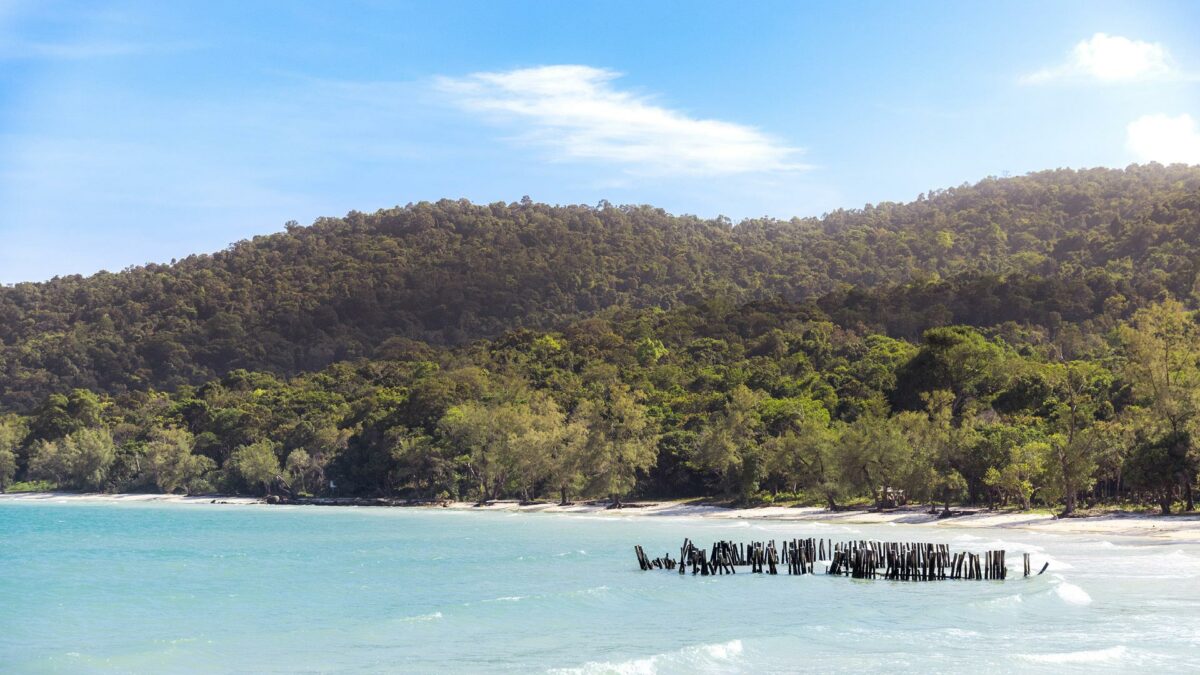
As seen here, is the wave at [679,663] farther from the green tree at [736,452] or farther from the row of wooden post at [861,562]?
the green tree at [736,452]

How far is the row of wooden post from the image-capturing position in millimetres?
34406

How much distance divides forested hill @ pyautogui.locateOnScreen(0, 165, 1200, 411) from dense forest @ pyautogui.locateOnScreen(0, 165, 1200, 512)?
535 mm

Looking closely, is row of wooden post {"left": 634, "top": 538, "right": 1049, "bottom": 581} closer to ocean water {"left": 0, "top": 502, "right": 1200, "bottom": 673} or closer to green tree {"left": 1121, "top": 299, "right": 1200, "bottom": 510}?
ocean water {"left": 0, "top": 502, "right": 1200, "bottom": 673}

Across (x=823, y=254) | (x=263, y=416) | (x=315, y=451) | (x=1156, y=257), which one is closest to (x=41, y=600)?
(x=315, y=451)

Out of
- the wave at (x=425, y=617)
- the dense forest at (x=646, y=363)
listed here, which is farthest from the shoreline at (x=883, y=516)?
the wave at (x=425, y=617)

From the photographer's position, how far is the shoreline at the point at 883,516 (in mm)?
46031

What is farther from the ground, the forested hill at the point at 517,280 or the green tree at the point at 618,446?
the forested hill at the point at 517,280

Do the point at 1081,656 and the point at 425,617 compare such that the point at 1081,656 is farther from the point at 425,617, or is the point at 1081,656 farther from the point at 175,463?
the point at 175,463

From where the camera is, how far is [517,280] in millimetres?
175250

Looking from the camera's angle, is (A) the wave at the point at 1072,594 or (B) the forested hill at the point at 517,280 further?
(B) the forested hill at the point at 517,280

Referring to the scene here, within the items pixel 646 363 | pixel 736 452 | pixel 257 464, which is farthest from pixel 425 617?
pixel 646 363

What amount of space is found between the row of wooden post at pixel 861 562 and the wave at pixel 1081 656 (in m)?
10.2

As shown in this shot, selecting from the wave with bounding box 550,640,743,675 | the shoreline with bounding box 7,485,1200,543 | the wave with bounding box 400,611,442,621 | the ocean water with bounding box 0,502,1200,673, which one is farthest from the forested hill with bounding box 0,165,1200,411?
the wave with bounding box 550,640,743,675

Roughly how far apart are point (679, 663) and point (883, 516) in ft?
123
